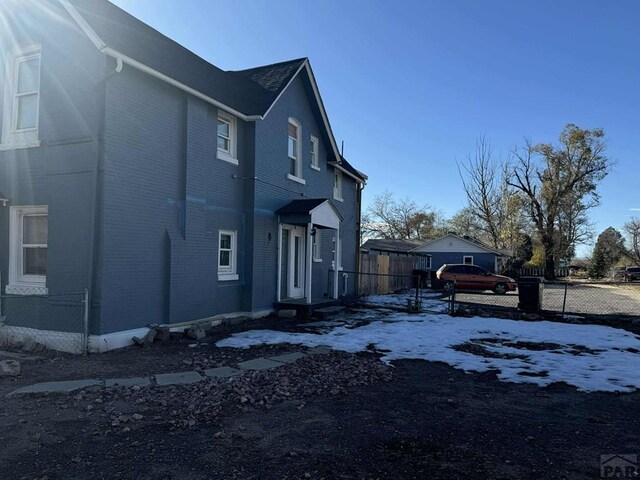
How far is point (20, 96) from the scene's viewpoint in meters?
10.0

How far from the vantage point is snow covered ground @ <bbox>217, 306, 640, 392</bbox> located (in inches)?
304

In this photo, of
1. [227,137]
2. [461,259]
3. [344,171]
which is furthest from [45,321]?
[461,259]

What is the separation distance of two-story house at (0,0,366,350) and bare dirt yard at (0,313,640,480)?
2.35 meters

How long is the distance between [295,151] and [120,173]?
24.7 feet

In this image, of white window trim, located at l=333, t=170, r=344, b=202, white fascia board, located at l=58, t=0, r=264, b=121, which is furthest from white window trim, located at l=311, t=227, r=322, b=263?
white fascia board, located at l=58, t=0, r=264, b=121

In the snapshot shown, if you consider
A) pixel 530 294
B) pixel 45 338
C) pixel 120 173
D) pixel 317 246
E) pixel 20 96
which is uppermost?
pixel 20 96

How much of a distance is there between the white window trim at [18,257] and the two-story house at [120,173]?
0.03 metres

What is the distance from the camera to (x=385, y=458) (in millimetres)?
4281

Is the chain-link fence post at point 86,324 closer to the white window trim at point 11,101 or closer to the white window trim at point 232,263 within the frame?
the white window trim at point 11,101

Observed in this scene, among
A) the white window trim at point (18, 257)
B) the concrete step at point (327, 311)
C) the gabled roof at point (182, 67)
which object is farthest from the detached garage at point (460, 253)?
the white window trim at point (18, 257)

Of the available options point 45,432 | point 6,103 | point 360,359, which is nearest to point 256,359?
point 360,359

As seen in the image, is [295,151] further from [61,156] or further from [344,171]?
[61,156]

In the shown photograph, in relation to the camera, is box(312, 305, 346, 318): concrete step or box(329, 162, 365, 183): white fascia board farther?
box(329, 162, 365, 183): white fascia board

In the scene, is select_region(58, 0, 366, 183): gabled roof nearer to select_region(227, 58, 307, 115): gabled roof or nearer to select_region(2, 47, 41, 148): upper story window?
select_region(227, 58, 307, 115): gabled roof
